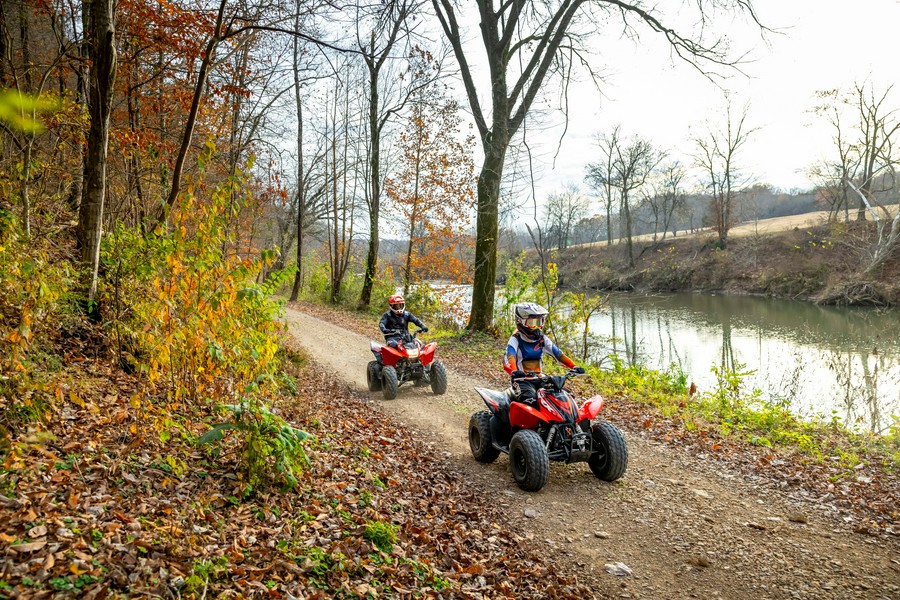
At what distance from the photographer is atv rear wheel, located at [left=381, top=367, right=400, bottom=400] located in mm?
8398

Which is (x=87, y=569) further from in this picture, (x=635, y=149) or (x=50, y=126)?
(x=635, y=149)

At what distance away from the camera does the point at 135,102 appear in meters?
8.50

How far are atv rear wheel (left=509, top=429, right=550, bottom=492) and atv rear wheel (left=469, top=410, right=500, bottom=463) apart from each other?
66cm

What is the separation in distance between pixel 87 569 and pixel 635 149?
1477 inches

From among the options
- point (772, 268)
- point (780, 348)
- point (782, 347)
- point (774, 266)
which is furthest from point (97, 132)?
point (774, 266)

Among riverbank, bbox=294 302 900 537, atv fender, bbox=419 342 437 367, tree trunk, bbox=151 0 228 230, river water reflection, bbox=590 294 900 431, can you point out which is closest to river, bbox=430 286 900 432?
river water reflection, bbox=590 294 900 431

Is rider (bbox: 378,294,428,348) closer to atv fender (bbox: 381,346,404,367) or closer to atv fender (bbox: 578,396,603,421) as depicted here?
atv fender (bbox: 381,346,404,367)

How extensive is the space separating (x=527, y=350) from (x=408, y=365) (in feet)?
11.1

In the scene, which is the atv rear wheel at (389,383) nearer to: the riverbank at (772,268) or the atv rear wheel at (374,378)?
the atv rear wheel at (374,378)

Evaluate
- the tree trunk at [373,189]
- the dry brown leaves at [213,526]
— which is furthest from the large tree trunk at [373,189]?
the dry brown leaves at [213,526]

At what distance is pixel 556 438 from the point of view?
522cm

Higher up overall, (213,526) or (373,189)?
(373,189)

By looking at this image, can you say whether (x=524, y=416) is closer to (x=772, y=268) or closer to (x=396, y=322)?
(x=396, y=322)

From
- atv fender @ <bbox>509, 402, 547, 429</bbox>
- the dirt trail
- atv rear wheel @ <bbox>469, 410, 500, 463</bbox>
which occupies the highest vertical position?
atv fender @ <bbox>509, 402, 547, 429</bbox>
